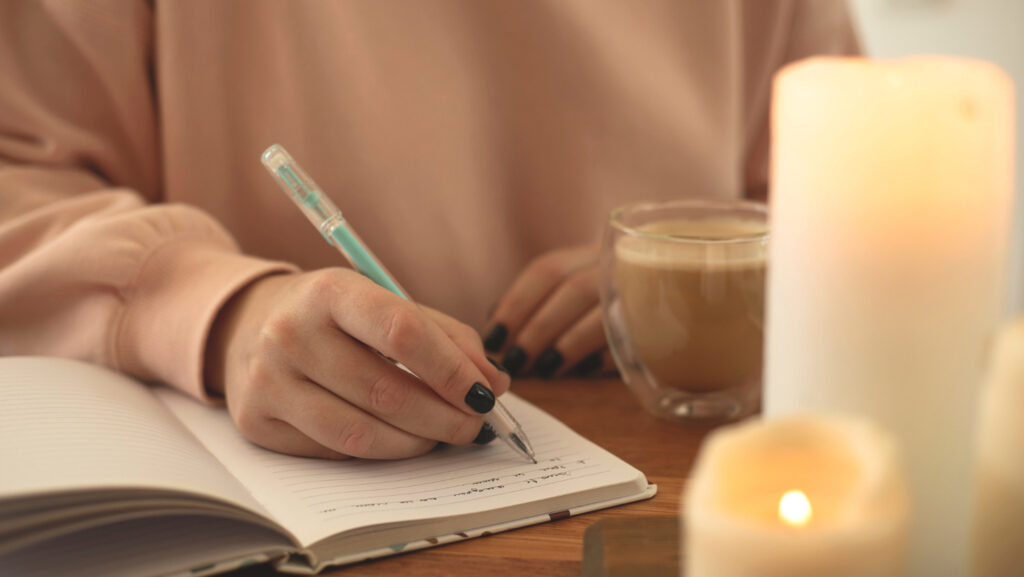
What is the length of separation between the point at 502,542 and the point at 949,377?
22 cm

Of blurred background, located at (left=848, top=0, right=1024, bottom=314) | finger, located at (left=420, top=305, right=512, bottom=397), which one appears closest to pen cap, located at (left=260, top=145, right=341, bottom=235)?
finger, located at (left=420, top=305, right=512, bottom=397)

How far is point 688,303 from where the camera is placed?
1.73 feet

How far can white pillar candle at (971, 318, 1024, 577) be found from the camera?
0.24 metres

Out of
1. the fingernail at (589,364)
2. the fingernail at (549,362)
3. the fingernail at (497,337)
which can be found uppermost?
the fingernail at (497,337)

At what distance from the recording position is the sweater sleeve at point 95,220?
603 millimetres

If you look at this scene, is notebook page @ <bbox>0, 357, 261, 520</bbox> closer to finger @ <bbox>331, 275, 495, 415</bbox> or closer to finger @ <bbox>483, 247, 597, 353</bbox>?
finger @ <bbox>331, 275, 495, 415</bbox>

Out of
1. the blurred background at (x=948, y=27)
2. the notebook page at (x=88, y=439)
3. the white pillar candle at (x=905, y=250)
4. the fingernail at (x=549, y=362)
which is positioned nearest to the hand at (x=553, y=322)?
the fingernail at (x=549, y=362)

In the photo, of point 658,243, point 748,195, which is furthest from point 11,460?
point 748,195

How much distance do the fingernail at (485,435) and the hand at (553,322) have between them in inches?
7.1

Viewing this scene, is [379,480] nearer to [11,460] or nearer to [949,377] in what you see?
[11,460]

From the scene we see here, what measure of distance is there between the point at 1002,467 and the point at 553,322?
455mm

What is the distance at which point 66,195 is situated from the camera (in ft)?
2.46

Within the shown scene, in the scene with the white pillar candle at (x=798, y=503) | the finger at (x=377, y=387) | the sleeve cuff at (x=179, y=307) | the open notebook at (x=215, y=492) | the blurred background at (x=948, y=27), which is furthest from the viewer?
the blurred background at (x=948, y=27)

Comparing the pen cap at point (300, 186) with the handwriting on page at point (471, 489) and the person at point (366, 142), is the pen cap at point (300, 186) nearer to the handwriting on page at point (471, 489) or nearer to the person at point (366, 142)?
the person at point (366, 142)
